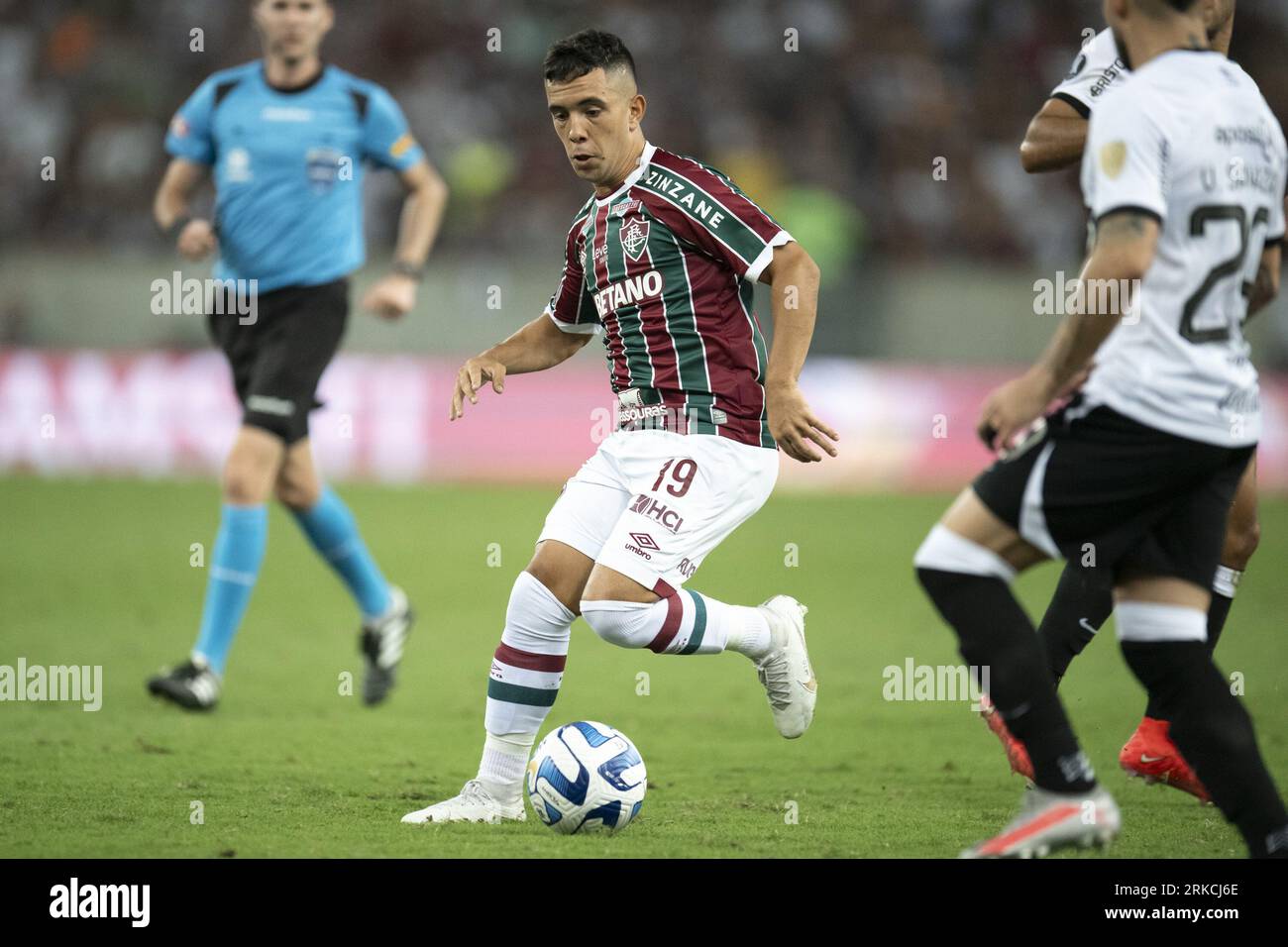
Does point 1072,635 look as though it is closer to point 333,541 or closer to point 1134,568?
point 1134,568

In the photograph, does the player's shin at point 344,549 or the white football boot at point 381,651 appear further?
the player's shin at point 344,549

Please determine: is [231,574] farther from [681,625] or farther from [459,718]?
[681,625]

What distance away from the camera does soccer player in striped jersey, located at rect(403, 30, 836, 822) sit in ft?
15.5

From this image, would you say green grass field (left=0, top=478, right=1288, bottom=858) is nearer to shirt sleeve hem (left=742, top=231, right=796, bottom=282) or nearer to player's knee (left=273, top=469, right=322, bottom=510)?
player's knee (left=273, top=469, right=322, bottom=510)

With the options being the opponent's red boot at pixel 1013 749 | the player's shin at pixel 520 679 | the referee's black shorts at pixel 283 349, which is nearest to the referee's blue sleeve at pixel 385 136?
the referee's black shorts at pixel 283 349

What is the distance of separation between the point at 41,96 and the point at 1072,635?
662 inches

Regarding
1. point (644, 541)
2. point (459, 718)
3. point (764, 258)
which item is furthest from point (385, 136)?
point (644, 541)

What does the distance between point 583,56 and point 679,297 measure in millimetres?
788

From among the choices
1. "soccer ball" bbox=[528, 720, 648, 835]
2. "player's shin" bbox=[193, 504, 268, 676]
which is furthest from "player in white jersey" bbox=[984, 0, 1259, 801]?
"player's shin" bbox=[193, 504, 268, 676]

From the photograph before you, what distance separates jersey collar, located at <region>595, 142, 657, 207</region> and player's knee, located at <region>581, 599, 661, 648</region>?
1294mm

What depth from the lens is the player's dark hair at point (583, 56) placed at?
481 cm

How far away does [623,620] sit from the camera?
4656 millimetres

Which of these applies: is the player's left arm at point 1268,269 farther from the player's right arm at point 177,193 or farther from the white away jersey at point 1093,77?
the player's right arm at point 177,193

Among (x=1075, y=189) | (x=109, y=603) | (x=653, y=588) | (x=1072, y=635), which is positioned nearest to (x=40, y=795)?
(x=653, y=588)
